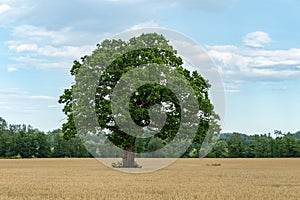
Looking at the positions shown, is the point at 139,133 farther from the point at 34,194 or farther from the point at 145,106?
the point at 34,194

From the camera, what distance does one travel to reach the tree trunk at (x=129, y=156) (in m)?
49.9

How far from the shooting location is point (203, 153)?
121 metres

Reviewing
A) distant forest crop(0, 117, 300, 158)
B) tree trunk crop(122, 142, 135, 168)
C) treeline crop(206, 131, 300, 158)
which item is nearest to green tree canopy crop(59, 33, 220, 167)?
tree trunk crop(122, 142, 135, 168)

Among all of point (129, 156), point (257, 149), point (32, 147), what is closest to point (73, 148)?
point (32, 147)

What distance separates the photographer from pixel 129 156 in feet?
164

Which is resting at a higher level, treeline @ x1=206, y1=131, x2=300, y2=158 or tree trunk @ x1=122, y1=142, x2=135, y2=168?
treeline @ x1=206, y1=131, x2=300, y2=158

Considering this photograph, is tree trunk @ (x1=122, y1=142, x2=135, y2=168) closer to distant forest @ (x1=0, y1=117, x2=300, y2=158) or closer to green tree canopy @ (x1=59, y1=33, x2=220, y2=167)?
green tree canopy @ (x1=59, y1=33, x2=220, y2=167)

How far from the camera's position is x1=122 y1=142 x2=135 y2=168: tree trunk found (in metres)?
49.9

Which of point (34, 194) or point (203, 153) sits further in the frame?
point (203, 153)

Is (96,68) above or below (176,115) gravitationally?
above

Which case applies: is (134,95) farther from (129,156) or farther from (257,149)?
(257,149)

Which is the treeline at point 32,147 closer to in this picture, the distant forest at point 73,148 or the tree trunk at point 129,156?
the distant forest at point 73,148

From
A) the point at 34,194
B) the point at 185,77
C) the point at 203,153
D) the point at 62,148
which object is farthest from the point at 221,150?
the point at 34,194

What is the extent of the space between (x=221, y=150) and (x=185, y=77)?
3286 inches
